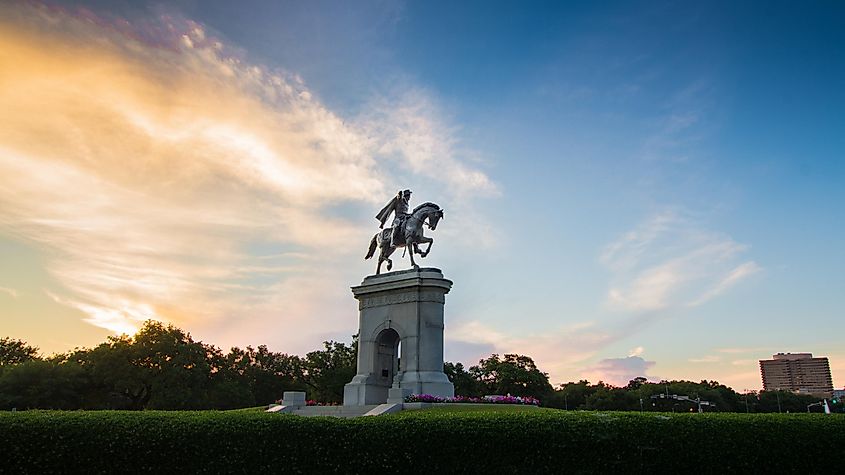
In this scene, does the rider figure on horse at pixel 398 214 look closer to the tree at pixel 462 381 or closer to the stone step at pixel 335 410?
the stone step at pixel 335 410

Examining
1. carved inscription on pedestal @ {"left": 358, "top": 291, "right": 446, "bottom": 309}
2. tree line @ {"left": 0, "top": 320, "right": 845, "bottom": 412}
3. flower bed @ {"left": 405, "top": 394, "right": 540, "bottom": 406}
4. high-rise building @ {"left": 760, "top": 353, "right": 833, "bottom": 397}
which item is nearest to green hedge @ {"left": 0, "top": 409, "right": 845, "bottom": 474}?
flower bed @ {"left": 405, "top": 394, "right": 540, "bottom": 406}

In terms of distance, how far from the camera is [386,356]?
91.6ft

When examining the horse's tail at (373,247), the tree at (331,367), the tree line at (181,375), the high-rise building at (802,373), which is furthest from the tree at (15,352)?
the high-rise building at (802,373)

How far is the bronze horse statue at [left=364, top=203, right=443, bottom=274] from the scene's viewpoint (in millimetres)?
27438

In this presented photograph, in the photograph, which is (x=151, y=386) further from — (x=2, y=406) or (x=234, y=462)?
(x=234, y=462)

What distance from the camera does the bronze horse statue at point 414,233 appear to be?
90.0 ft

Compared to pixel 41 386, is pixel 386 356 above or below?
above

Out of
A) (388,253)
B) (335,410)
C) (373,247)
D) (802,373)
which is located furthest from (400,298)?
(802,373)

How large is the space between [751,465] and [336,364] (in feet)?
144

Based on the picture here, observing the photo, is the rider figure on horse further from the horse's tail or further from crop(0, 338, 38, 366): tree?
crop(0, 338, 38, 366): tree

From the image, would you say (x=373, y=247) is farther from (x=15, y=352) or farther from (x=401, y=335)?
(x=15, y=352)

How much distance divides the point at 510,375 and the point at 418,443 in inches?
1881

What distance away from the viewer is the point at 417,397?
23016mm

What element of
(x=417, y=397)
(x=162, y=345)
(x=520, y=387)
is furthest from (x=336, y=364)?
(x=417, y=397)
